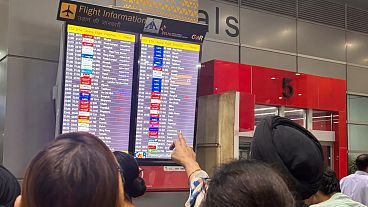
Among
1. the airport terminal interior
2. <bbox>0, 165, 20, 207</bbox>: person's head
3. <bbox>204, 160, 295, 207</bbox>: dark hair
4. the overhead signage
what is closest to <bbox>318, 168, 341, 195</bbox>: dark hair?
the airport terminal interior

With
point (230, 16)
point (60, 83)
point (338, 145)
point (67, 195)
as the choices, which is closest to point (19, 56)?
point (60, 83)

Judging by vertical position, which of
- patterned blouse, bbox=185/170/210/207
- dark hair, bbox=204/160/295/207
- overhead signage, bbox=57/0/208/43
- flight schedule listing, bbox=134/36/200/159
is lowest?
patterned blouse, bbox=185/170/210/207

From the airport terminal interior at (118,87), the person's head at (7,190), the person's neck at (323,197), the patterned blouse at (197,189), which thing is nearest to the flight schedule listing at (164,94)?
the airport terminal interior at (118,87)

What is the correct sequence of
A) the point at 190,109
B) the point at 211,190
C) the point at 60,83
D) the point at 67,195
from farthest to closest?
the point at 190,109 → the point at 60,83 → the point at 211,190 → the point at 67,195

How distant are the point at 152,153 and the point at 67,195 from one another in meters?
2.66

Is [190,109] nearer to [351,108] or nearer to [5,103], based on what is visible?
[5,103]

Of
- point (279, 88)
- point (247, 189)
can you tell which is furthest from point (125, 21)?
point (279, 88)

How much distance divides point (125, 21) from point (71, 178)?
2.59 metres

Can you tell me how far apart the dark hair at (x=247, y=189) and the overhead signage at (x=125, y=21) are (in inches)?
94.7

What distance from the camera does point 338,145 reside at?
21.6 feet

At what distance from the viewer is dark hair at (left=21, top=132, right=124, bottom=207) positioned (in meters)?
0.88

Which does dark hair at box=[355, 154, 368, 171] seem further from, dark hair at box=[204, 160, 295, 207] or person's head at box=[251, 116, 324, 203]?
dark hair at box=[204, 160, 295, 207]

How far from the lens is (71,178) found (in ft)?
2.92

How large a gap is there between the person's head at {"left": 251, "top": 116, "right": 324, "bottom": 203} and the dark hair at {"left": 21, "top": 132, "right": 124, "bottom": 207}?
514 millimetres
